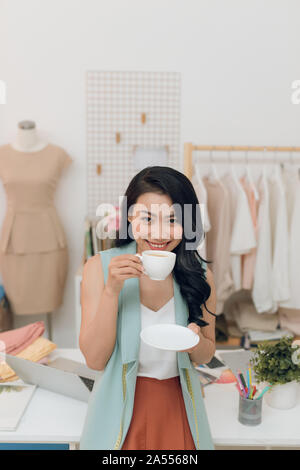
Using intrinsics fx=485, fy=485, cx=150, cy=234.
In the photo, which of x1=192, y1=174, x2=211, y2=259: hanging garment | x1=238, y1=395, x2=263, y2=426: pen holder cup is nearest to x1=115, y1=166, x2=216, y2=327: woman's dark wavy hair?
x1=238, y1=395, x2=263, y2=426: pen holder cup

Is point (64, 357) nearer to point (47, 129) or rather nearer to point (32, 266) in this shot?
point (32, 266)

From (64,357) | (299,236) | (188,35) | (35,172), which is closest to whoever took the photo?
(64,357)

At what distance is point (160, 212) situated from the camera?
4.24ft

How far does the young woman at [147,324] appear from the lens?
125 centimetres

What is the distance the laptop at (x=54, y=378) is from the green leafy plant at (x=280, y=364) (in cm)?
50

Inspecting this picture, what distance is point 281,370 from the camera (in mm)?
1442

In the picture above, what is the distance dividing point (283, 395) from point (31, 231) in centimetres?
205

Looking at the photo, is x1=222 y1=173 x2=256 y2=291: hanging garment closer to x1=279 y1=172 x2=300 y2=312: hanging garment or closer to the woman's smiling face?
x1=279 y1=172 x2=300 y2=312: hanging garment

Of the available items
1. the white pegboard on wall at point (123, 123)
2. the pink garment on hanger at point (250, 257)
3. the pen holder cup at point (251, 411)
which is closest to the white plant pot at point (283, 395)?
the pen holder cup at point (251, 411)

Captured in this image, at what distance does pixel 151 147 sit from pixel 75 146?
1.72 feet

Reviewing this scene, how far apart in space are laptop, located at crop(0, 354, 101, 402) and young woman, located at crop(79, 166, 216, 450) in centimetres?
15

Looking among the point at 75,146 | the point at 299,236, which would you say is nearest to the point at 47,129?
the point at 75,146

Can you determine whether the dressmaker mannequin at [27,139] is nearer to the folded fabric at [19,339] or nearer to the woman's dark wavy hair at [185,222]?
the folded fabric at [19,339]

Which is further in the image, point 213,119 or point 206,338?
point 213,119
